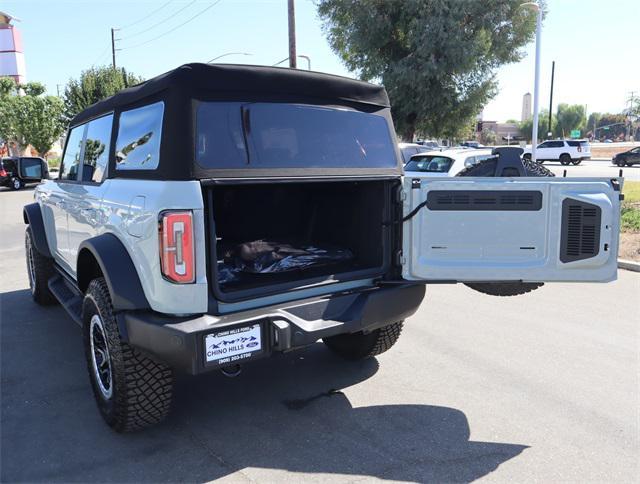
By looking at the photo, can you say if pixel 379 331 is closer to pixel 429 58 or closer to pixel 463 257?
pixel 463 257

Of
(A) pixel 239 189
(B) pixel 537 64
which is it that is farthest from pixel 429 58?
(A) pixel 239 189

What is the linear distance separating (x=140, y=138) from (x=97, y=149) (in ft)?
3.54

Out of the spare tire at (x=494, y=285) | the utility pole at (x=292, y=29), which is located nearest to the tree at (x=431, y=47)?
the utility pole at (x=292, y=29)

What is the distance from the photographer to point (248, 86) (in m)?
3.04

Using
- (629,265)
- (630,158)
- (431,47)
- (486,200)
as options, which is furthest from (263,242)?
(630,158)

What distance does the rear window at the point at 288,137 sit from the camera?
2.89 metres

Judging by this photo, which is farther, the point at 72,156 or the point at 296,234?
the point at 72,156

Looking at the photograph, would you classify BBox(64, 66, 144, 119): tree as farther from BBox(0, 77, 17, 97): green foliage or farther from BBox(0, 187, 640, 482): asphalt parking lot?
BBox(0, 187, 640, 482): asphalt parking lot

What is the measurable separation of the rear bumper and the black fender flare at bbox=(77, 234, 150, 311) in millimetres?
72

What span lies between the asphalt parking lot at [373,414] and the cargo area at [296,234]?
880 mm

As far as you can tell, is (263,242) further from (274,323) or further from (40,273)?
(40,273)

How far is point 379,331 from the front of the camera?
411 cm

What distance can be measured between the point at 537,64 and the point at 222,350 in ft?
66.4

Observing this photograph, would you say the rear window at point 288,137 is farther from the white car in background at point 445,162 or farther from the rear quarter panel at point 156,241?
the white car in background at point 445,162
